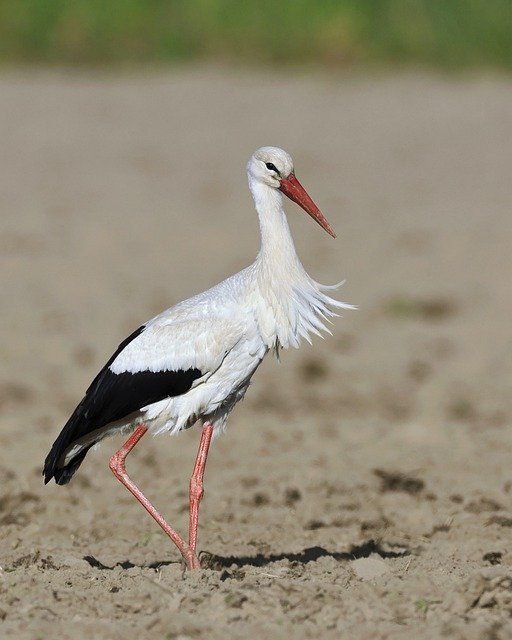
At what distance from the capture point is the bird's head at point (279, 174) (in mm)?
6234

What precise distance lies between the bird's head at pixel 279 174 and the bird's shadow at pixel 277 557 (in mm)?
1405

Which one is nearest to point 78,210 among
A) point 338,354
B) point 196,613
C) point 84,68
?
point 338,354

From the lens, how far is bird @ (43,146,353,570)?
20.0ft

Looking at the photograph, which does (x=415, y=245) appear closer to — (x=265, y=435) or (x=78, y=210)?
(x=78, y=210)

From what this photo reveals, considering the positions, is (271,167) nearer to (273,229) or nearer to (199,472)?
(273,229)

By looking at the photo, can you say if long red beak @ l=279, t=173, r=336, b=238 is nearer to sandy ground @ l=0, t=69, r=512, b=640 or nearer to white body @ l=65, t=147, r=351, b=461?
white body @ l=65, t=147, r=351, b=461

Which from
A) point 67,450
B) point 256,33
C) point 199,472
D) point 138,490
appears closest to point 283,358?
point 199,472

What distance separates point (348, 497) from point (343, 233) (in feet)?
21.3

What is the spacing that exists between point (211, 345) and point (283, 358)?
14.4 feet

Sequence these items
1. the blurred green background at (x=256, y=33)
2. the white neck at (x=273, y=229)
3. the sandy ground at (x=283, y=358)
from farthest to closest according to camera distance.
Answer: the blurred green background at (x=256, y=33)
the white neck at (x=273, y=229)
the sandy ground at (x=283, y=358)

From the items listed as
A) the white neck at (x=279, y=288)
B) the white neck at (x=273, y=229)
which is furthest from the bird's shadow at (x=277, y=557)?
the white neck at (x=273, y=229)

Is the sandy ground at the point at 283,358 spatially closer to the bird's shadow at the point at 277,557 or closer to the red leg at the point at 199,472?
the bird's shadow at the point at 277,557

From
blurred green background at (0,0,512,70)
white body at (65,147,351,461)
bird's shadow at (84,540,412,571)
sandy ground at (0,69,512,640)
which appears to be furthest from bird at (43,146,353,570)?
blurred green background at (0,0,512,70)

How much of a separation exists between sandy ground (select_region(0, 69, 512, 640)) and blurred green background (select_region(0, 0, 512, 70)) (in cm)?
60
